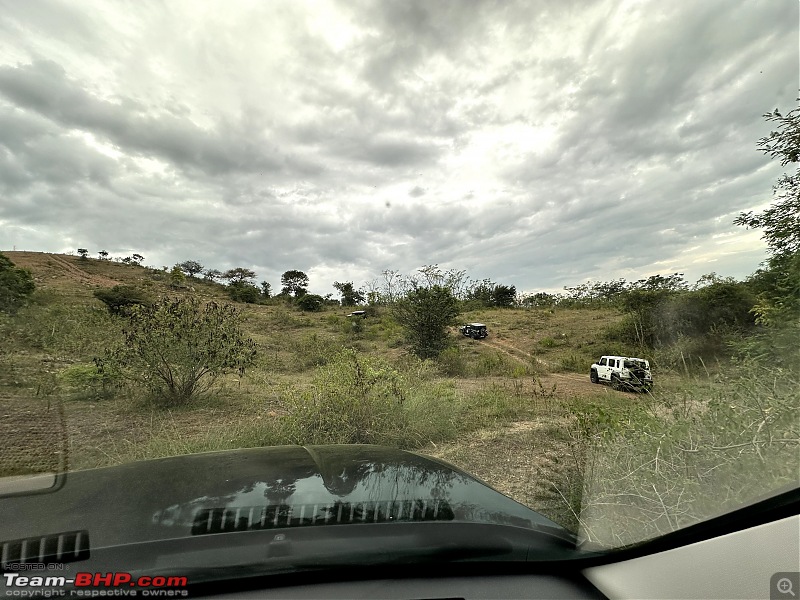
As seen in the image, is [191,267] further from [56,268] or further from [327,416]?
[327,416]

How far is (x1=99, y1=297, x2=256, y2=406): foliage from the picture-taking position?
9.36 meters

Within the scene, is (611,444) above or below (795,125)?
below

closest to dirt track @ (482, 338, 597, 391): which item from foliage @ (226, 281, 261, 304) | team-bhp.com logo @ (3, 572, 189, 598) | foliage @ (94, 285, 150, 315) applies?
team-bhp.com logo @ (3, 572, 189, 598)

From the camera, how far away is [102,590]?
4.30 ft

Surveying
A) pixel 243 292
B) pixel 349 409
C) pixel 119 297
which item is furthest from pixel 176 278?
pixel 349 409

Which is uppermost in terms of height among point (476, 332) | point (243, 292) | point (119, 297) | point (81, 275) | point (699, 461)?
point (243, 292)

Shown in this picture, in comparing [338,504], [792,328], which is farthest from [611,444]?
[338,504]

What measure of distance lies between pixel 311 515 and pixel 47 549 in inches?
36.8

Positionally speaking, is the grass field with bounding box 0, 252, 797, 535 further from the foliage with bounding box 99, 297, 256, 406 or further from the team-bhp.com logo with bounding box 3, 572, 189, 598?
the team-bhp.com logo with bounding box 3, 572, 189, 598

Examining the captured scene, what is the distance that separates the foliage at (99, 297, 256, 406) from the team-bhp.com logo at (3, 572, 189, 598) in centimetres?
905

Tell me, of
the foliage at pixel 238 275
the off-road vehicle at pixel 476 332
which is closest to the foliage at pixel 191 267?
the foliage at pixel 238 275

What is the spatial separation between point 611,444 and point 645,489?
119 centimetres

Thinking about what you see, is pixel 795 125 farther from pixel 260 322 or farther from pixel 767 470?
pixel 260 322

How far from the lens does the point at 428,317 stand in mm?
20125
